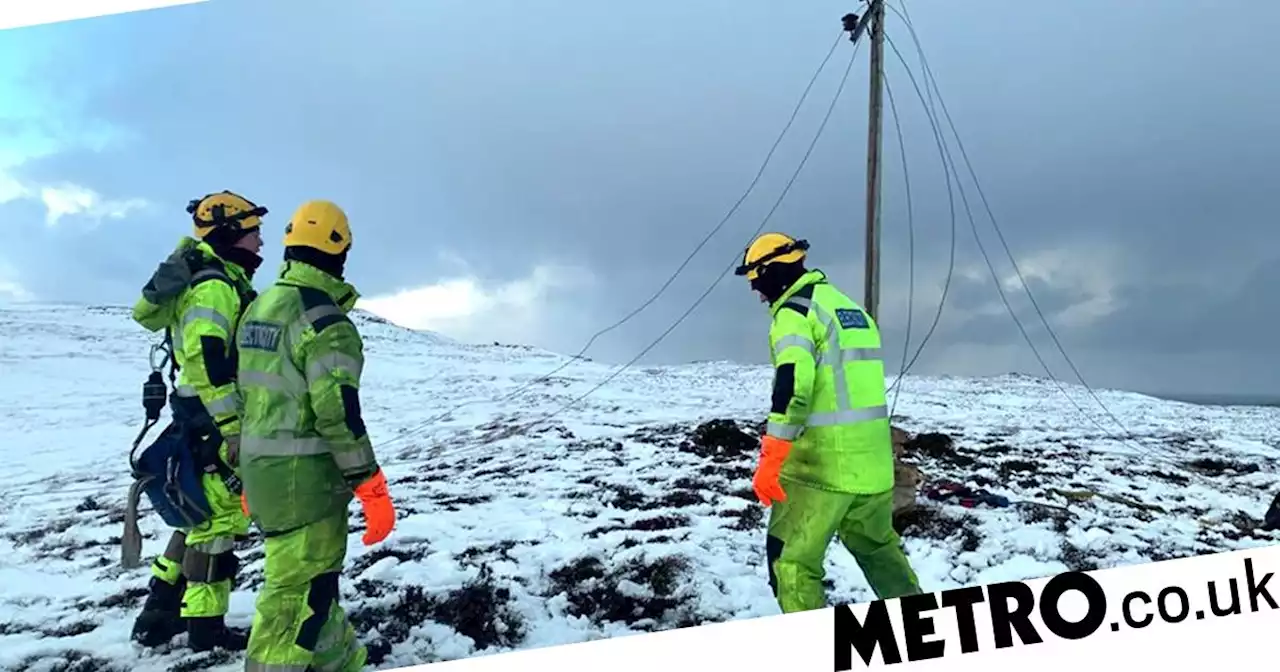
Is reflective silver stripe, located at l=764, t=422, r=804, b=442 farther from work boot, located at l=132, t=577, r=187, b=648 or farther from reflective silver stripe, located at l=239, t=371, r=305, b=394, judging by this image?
work boot, located at l=132, t=577, r=187, b=648

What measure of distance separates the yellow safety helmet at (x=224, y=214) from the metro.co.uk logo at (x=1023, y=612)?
2086 mm

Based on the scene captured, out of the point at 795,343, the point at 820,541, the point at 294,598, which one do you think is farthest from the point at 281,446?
the point at 820,541

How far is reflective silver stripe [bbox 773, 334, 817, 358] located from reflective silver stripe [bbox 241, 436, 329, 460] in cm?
116

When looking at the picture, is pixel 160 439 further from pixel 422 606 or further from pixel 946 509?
pixel 946 509

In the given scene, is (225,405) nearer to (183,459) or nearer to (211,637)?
(183,459)

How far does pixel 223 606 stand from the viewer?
223cm

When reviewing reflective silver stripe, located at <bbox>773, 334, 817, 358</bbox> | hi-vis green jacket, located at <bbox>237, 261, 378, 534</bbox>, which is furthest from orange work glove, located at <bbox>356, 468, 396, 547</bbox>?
reflective silver stripe, located at <bbox>773, 334, 817, 358</bbox>

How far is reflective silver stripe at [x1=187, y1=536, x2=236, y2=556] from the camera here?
2.20 m

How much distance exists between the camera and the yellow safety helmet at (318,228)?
1846 mm

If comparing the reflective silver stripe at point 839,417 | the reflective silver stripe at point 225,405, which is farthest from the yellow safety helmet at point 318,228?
the reflective silver stripe at point 839,417

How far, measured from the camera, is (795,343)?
200 centimetres

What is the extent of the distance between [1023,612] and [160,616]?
2.59m

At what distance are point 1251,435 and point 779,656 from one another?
1.95 meters

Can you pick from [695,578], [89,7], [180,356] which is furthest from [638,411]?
[89,7]
